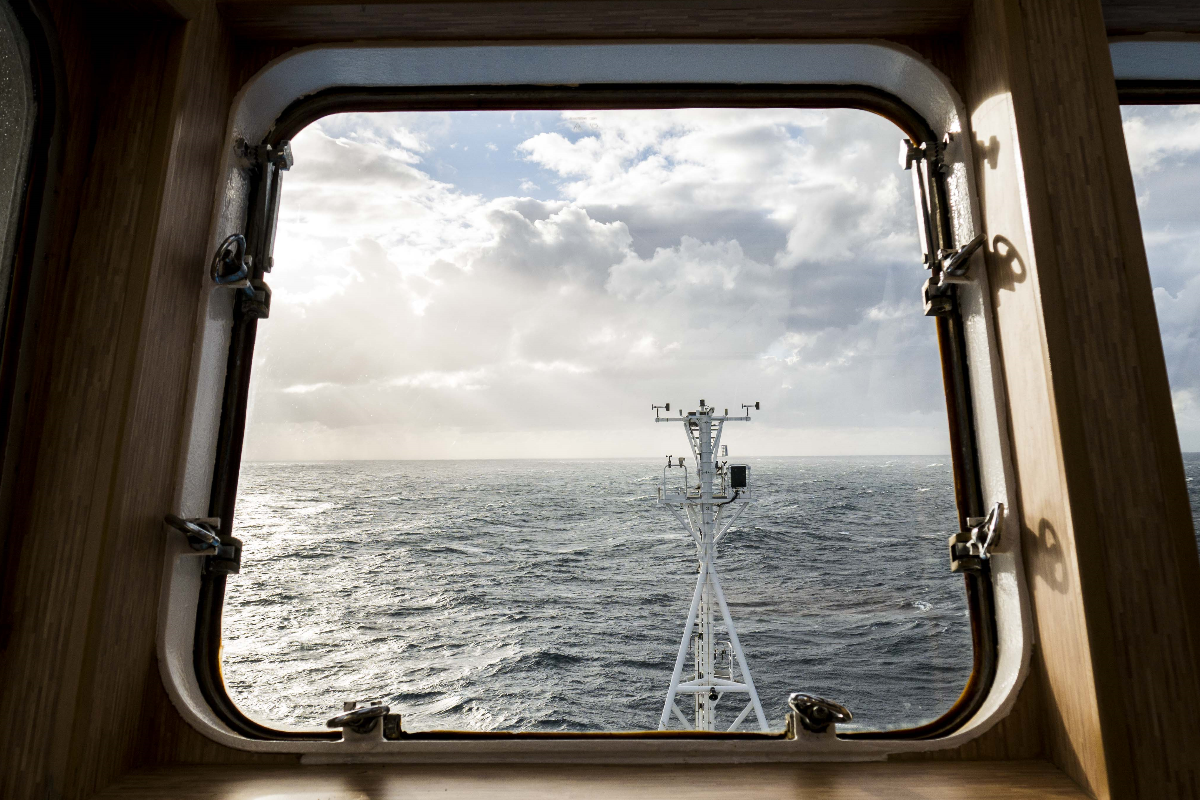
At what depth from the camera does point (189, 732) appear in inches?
37.3

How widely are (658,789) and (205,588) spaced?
2.62 ft

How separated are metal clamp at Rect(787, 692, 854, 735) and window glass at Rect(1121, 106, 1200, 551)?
952mm

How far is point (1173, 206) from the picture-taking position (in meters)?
1.31

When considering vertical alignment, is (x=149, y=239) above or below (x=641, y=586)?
above

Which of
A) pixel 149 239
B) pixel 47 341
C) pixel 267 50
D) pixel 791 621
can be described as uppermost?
pixel 267 50

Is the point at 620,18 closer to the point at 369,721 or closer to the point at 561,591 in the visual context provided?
the point at 369,721

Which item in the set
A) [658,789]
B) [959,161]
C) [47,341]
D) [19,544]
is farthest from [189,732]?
[959,161]

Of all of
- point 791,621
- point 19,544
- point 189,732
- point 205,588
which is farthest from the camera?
point 791,621

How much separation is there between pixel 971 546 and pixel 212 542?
1.22 metres

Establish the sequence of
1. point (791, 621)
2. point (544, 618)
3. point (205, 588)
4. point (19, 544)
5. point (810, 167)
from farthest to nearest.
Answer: point (791, 621) < point (544, 618) < point (810, 167) < point (205, 588) < point (19, 544)

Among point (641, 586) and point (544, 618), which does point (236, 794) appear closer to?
point (544, 618)

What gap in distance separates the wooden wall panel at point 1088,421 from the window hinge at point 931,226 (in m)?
0.14

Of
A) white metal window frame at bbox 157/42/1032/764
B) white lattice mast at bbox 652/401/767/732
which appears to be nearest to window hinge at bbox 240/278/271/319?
white metal window frame at bbox 157/42/1032/764

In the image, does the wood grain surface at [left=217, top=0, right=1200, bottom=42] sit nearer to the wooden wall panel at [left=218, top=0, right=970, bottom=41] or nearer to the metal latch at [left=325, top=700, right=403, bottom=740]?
the wooden wall panel at [left=218, top=0, right=970, bottom=41]
